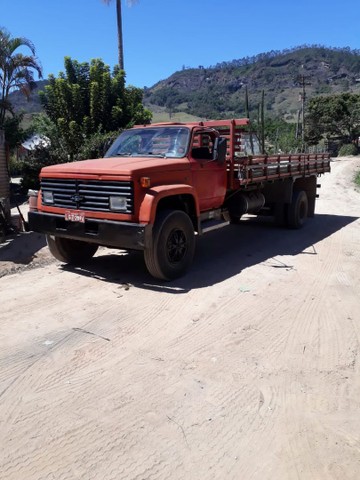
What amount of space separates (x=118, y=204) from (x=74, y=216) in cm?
74

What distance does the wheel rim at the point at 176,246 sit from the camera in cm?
613

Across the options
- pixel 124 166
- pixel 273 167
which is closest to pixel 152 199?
pixel 124 166

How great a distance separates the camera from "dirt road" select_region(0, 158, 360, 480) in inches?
110

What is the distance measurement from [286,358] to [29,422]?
2.25 metres

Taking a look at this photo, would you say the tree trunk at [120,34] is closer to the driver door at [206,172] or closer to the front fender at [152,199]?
the driver door at [206,172]

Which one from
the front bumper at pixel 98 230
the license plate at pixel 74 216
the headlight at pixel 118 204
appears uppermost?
the headlight at pixel 118 204

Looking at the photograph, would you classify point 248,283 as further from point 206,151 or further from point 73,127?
point 73,127

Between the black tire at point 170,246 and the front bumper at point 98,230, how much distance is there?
0.85 feet

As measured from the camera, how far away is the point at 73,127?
16.5m

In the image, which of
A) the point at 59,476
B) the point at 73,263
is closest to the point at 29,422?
the point at 59,476

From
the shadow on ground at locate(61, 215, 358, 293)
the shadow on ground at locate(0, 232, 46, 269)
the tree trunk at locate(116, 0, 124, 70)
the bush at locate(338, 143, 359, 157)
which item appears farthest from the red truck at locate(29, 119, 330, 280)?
the bush at locate(338, 143, 359, 157)

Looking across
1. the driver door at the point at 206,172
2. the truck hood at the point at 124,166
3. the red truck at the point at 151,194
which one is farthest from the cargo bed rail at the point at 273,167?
the truck hood at the point at 124,166

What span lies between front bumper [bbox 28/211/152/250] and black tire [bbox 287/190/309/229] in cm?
553

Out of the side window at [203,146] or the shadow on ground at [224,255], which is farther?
the side window at [203,146]
